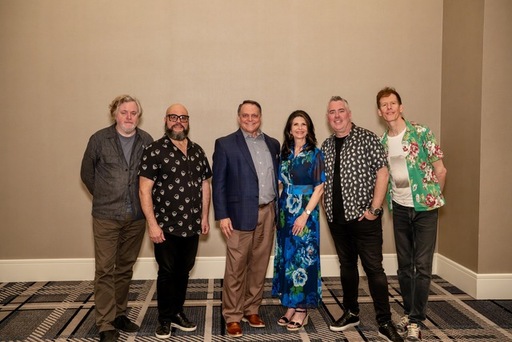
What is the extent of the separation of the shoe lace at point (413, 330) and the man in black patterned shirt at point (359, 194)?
0.36 feet

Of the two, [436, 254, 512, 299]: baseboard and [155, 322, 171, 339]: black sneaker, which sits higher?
[436, 254, 512, 299]: baseboard

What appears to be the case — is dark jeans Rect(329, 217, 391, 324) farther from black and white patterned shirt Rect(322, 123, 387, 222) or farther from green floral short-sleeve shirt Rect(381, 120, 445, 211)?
green floral short-sleeve shirt Rect(381, 120, 445, 211)

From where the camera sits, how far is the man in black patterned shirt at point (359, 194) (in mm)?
3014

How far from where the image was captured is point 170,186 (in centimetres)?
302

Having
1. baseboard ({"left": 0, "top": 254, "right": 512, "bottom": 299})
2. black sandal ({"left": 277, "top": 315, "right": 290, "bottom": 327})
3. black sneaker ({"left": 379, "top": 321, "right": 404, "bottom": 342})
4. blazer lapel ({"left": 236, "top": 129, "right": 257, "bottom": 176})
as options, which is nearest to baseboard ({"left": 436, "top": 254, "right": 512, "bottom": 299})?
baseboard ({"left": 0, "top": 254, "right": 512, "bottom": 299})

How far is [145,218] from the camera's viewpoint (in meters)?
3.16

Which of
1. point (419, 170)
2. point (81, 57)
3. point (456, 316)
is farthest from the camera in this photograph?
point (81, 57)

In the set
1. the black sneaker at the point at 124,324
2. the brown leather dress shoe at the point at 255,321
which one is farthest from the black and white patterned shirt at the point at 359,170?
the black sneaker at the point at 124,324

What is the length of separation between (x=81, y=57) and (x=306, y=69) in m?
2.16

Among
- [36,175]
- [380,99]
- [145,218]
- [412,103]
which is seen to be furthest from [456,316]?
[36,175]

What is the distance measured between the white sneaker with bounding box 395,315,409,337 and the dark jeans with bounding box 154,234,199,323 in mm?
1503

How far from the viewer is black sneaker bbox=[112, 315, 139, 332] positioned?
127 inches

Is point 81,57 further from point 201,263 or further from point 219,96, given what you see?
point 201,263

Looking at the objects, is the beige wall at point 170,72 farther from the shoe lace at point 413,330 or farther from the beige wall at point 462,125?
the shoe lace at point 413,330
